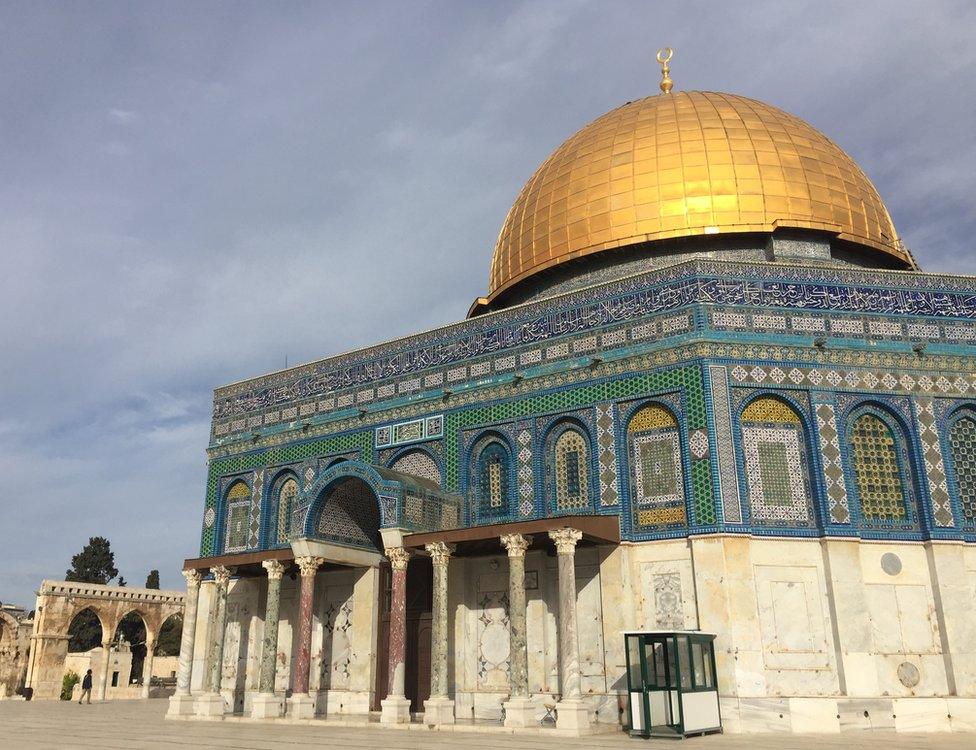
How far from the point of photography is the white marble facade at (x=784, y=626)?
13.5 metres

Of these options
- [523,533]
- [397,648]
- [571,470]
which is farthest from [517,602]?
[571,470]

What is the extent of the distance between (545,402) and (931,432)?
6.91 m

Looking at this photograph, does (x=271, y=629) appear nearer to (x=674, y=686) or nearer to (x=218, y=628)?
(x=218, y=628)

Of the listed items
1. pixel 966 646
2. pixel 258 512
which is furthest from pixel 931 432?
pixel 258 512

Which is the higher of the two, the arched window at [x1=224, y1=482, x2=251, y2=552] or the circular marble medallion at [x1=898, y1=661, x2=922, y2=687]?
the arched window at [x1=224, y1=482, x2=251, y2=552]

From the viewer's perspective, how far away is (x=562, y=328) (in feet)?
56.5

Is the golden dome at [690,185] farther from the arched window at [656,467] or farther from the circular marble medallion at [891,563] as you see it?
the circular marble medallion at [891,563]

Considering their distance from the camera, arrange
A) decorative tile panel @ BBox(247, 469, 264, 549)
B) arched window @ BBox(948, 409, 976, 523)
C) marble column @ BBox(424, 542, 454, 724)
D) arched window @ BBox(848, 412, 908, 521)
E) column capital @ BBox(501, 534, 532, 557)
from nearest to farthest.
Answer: marble column @ BBox(424, 542, 454, 724) → column capital @ BBox(501, 534, 532, 557) → arched window @ BBox(848, 412, 908, 521) → arched window @ BBox(948, 409, 976, 523) → decorative tile panel @ BBox(247, 469, 264, 549)

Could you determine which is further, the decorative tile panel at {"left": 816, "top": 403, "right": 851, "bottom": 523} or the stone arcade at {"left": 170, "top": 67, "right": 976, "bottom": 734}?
the decorative tile panel at {"left": 816, "top": 403, "right": 851, "bottom": 523}

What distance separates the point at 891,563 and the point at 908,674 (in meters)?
1.76

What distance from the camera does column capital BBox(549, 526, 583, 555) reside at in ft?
46.6

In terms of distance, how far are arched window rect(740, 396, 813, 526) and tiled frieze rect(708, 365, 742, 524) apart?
298 millimetres

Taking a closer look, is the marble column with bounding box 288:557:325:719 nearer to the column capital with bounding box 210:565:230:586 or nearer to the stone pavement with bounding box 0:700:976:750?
the stone pavement with bounding box 0:700:976:750

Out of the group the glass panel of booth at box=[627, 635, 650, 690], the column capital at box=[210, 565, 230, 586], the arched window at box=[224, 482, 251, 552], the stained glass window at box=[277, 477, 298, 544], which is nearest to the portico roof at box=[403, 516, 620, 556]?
the glass panel of booth at box=[627, 635, 650, 690]
